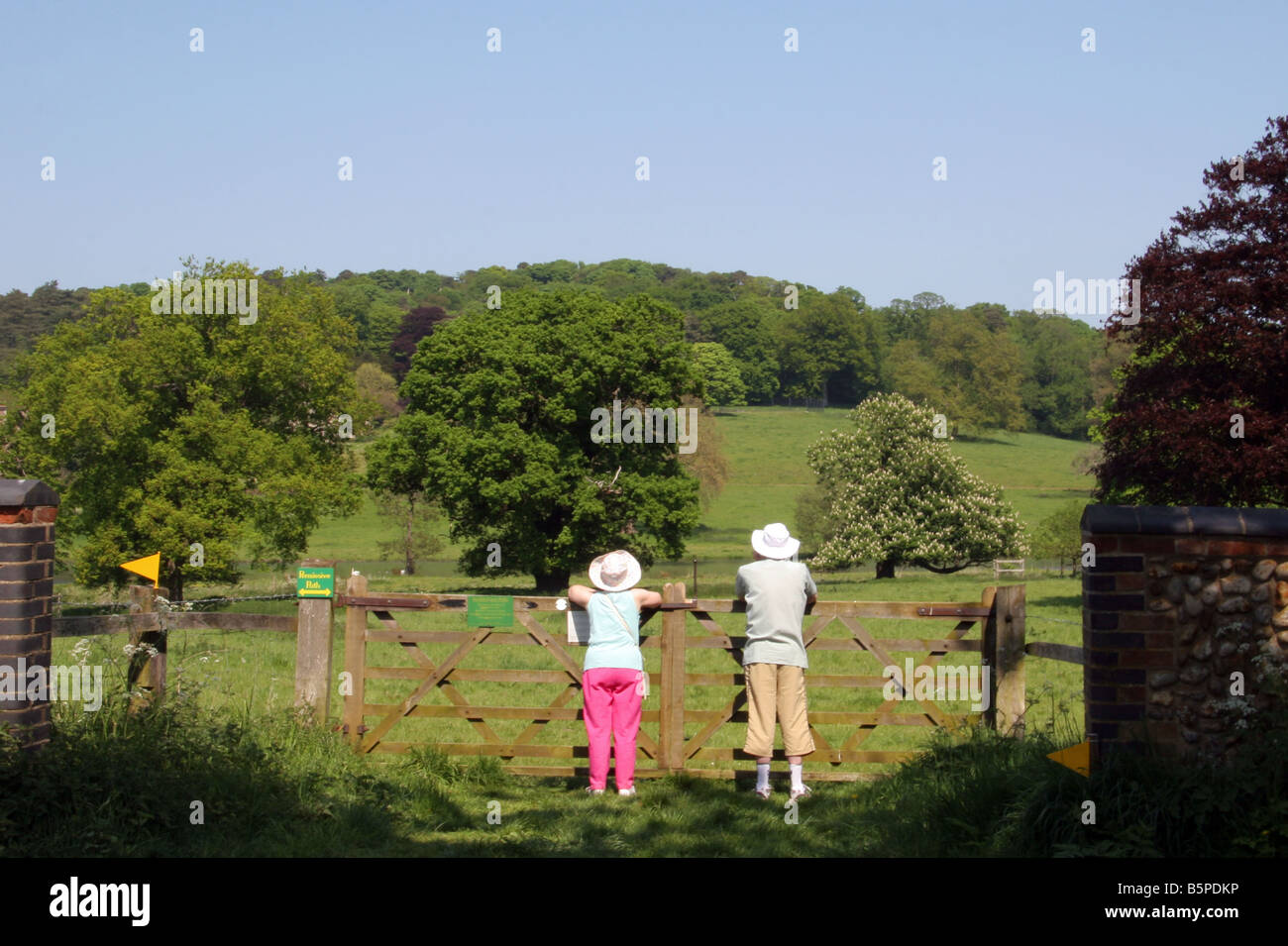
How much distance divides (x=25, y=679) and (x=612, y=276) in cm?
14975

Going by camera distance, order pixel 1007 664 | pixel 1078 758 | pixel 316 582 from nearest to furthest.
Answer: pixel 1078 758 → pixel 1007 664 → pixel 316 582

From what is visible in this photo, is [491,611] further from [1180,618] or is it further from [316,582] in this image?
[1180,618]

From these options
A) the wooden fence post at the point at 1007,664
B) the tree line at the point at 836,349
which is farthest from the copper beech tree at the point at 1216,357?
the tree line at the point at 836,349

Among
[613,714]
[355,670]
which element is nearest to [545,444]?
[355,670]

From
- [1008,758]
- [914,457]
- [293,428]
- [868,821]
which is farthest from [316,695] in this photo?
[914,457]

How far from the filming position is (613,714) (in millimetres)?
8312

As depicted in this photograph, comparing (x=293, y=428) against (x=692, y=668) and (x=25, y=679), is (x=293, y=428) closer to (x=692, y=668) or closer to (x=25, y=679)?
(x=692, y=668)

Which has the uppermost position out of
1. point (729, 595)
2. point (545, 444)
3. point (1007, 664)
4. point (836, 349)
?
point (836, 349)

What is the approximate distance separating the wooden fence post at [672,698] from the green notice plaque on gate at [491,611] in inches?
48.1

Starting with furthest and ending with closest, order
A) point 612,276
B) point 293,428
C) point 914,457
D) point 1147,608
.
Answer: point 612,276 < point 914,457 < point 293,428 < point 1147,608

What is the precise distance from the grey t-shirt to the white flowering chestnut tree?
37.5 metres

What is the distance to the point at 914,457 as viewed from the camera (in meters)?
47.4

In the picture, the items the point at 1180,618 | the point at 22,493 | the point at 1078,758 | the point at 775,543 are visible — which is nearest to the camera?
the point at 1078,758

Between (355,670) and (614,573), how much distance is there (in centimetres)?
228
